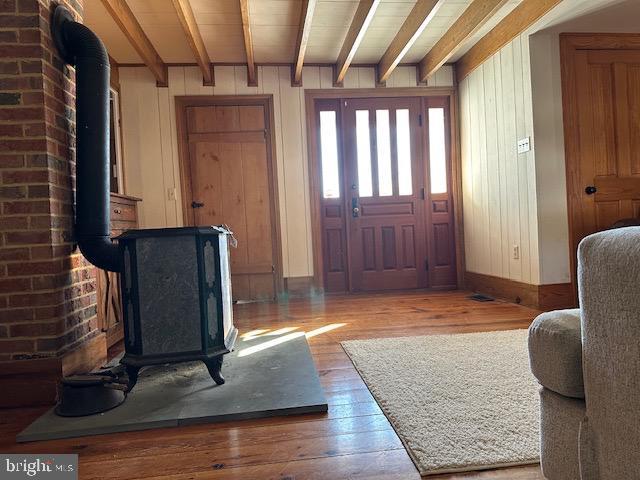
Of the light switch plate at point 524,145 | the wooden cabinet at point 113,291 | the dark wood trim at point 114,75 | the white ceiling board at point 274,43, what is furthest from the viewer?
the dark wood trim at point 114,75

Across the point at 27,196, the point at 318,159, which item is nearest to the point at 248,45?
the point at 318,159

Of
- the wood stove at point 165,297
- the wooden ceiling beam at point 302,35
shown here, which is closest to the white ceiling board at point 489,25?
the wooden ceiling beam at point 302,35

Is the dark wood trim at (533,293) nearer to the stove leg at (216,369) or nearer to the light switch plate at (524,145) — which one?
the light switch plate at (524,145)

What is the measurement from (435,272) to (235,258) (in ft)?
7.24

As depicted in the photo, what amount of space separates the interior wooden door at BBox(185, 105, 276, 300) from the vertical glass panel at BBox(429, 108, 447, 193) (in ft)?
6.00

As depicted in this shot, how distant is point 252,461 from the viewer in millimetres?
1262

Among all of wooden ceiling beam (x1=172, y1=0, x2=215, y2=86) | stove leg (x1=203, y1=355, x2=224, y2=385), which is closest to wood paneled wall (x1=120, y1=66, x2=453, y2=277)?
wooden ceiling beam (x1=172, y1=0, x2=215, y2=86)

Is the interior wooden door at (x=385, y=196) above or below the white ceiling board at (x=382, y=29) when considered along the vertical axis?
below

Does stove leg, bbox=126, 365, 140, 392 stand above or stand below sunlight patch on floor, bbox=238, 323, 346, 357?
above

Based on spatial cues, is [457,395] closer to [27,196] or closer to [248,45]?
[27,196]

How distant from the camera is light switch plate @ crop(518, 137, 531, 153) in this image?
329 centimetres

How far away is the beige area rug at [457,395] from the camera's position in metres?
1.24

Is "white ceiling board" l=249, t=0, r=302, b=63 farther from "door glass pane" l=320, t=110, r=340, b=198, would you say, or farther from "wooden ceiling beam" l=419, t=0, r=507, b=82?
"wooden ceiling beam" l=419, t=0, r=507, b=82

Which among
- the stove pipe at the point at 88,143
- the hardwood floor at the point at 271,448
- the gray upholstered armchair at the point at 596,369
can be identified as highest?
the stove pipe at the point at 88,143
